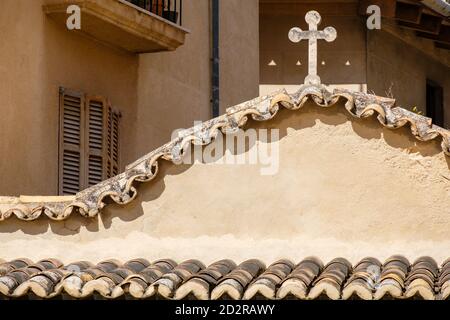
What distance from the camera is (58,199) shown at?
14188 millimetres

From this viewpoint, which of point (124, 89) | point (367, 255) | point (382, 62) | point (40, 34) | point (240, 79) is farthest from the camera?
point (382, 62)

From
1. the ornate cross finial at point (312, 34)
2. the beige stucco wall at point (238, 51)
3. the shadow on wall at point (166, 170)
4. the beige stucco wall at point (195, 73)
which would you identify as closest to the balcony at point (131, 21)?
the beige stucco wall at point (195, 73)

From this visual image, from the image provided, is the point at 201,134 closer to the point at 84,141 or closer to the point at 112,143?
the point at 84,141

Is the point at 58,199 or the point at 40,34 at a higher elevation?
the point at 40,34

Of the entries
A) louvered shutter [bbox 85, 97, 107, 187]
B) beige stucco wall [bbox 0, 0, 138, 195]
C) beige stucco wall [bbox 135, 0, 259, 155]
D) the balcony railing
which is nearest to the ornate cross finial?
beige stucco wall [bbox 0, 0, 138, 195]

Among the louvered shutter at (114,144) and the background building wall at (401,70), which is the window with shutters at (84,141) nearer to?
the louvered shutter at (114,144)

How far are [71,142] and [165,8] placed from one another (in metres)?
2.80

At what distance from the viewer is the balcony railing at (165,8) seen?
63.9 feet

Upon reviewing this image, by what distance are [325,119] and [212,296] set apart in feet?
8.04

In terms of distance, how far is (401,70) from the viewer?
83.8 ft

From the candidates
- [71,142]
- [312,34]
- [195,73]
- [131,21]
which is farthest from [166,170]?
[195,73]

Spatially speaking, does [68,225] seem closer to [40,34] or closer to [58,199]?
[58,199]

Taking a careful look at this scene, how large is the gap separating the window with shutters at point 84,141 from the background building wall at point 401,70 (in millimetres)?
6005

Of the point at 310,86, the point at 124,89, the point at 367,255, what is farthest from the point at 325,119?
the point at 124,89
